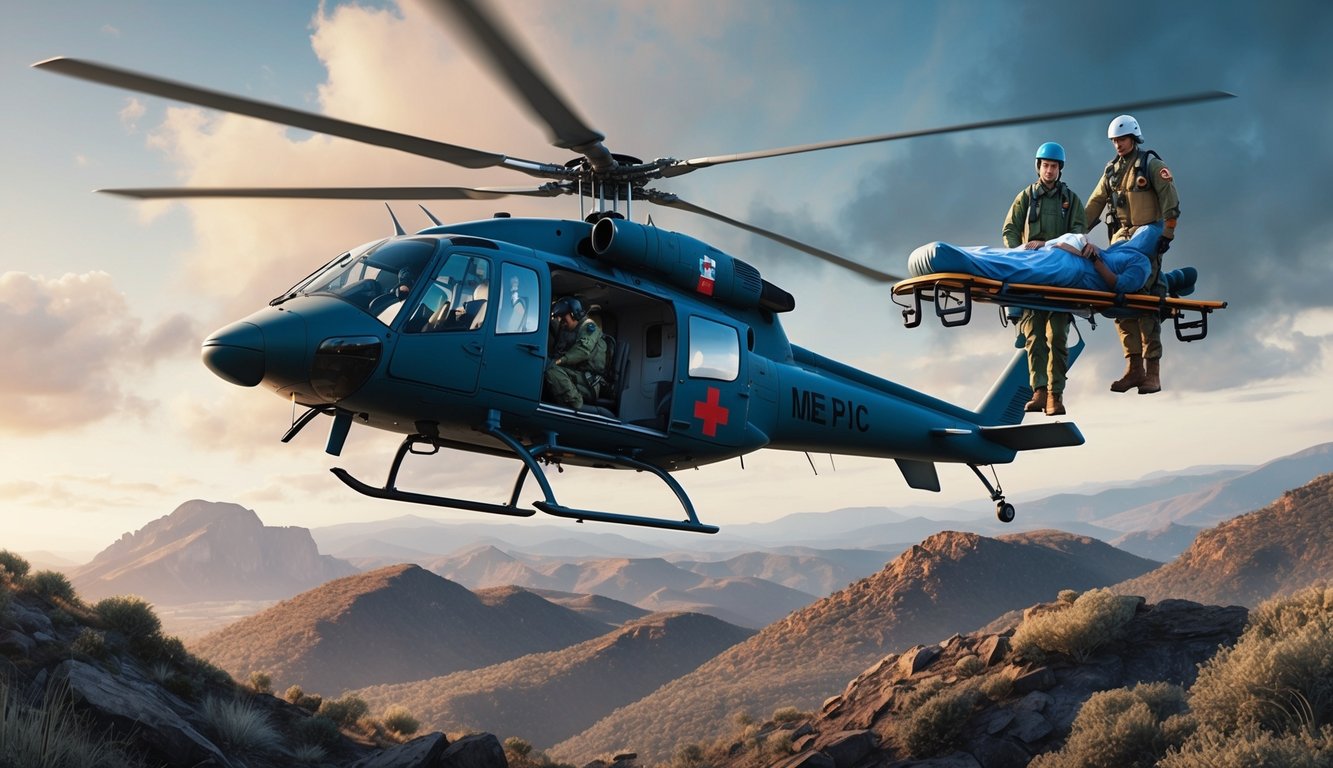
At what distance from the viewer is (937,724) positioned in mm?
18312

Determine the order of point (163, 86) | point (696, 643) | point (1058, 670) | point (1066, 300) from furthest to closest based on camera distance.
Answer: point (696, 643)
point (1058, 670)
point (1066, 300)
point (163, 86)

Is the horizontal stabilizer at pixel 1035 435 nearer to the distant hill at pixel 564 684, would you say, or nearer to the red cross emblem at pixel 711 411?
the red cross emblem at pixel 711 411

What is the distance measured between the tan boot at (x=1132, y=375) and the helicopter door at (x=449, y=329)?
849 cm

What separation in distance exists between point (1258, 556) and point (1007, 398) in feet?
237

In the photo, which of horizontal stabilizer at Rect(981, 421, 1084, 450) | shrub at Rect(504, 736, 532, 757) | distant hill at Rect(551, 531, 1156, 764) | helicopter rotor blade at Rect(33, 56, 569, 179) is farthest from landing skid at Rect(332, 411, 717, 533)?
distant hill at Rect(551, 531, 1156, 764)

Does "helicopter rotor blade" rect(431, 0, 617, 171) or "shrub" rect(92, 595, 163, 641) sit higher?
"helicopter rotor blade" rect(431, 0, 617, 171)

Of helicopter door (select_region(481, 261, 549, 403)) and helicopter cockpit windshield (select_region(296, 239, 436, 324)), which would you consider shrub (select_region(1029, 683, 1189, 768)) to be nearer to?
helicopter door (select_region(481, 261, 549, 403))

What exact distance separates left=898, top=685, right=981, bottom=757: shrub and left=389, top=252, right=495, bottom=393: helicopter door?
11.5 meters

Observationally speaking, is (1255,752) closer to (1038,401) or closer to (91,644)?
(1038,401)

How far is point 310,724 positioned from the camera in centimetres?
2067

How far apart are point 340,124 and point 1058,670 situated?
16.3 metres

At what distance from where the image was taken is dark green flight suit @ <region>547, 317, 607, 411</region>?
1267 centimetres

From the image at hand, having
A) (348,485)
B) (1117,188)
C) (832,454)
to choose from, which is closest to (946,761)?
(832,454)

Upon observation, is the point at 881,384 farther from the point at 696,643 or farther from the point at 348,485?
the point at 696,643
